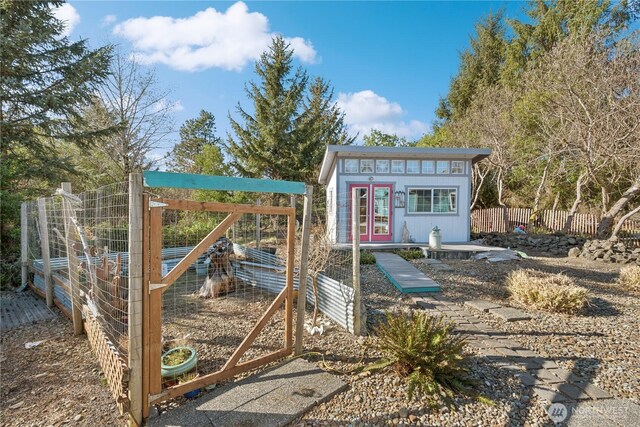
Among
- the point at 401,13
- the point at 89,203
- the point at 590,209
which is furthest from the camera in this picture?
the point at 590,209

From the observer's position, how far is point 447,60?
25859mm

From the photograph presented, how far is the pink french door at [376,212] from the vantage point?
10.6m

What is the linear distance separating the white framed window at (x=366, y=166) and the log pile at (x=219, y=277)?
614 cm

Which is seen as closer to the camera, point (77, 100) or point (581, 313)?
point (581, 313)

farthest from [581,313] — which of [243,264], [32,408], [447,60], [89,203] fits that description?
[447,60]

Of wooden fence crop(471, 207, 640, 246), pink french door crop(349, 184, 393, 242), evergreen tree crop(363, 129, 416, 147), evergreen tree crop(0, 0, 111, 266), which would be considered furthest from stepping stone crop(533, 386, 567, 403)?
evergreen tree crop(363, 129, 416, 147)

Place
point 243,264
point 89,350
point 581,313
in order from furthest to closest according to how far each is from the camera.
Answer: point 243,264
point 581,313
point 89,350

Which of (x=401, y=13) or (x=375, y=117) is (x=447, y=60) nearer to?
(x=375, y=117)

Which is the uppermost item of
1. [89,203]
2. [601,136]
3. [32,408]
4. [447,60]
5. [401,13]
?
[447,60]

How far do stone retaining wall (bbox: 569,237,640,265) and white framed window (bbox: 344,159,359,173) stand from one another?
7708 millimetres

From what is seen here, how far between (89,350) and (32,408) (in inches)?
38.0

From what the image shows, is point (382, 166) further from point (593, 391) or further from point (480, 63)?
point (480, 63)

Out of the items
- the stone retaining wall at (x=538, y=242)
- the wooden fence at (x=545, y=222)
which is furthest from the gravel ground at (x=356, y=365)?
the wooden fence at (x=545, y=222)

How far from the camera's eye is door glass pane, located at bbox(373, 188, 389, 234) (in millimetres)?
10664
